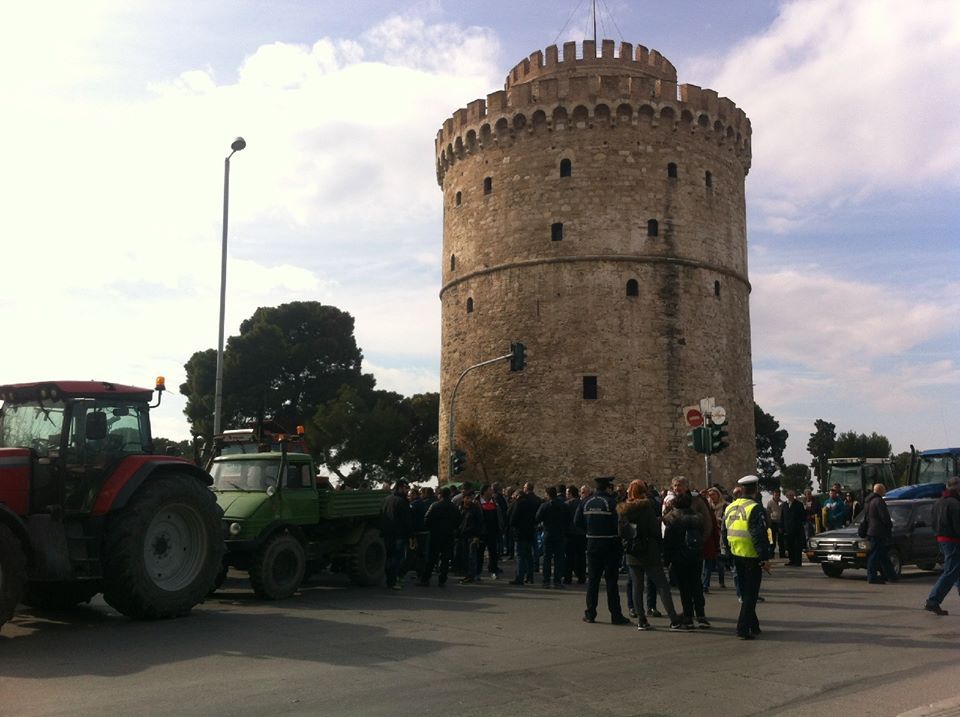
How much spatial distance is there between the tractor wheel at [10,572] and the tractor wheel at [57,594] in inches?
73.2

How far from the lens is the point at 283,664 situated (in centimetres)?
716

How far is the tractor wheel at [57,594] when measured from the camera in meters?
9.86

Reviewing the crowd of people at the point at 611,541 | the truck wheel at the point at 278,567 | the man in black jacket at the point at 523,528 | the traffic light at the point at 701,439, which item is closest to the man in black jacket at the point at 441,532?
the crowd of people at the point at 611,541

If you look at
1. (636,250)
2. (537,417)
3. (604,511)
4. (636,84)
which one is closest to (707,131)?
(636,84)

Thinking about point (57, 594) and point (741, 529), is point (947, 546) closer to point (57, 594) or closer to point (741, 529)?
point (741, 529)

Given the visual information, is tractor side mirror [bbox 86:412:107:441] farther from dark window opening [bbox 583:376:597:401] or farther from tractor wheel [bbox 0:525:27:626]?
dark window opening [bbox 583:376:597:401]

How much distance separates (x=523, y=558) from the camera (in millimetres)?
13891

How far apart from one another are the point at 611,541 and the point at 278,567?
4.34 m

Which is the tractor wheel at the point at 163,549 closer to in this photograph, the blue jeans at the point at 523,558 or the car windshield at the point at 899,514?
the blue jeans at the point at 523,558

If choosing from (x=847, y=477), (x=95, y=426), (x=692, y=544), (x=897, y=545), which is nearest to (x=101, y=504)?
(x=95, y=426)

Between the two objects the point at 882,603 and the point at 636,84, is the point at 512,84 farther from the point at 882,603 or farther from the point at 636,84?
the point at 882,603

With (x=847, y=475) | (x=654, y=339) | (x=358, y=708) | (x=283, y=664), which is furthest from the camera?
(x=654, y=339)

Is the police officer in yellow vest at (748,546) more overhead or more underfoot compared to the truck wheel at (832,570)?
more overhead

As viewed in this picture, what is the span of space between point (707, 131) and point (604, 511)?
25748 millimetres
